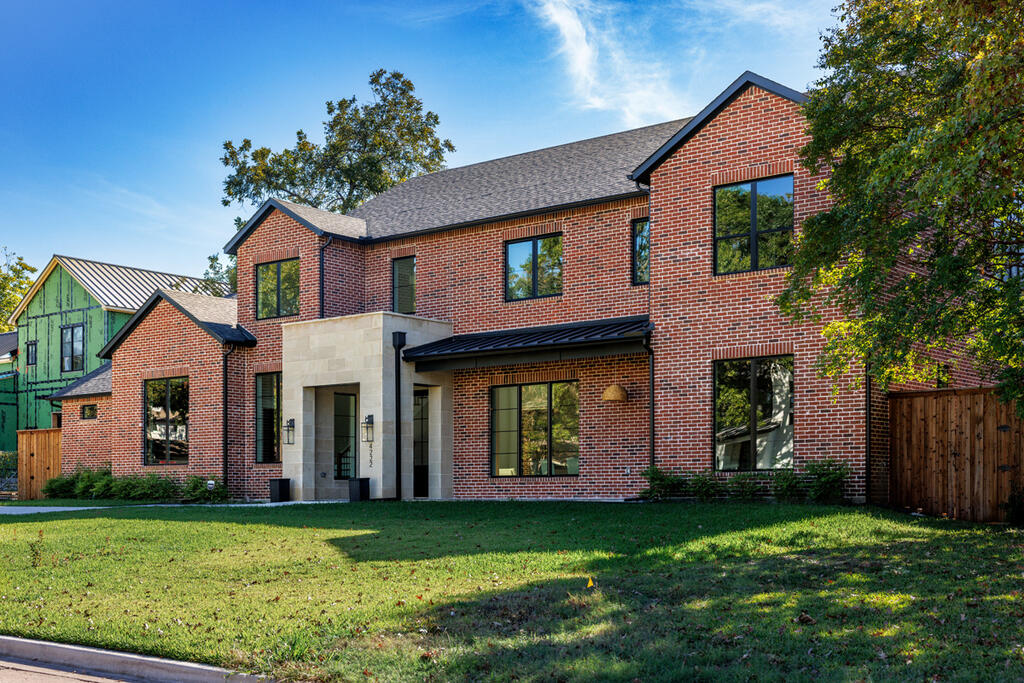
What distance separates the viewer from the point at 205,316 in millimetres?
25641

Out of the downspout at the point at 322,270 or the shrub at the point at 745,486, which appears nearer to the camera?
the shrub at the point at 745,486

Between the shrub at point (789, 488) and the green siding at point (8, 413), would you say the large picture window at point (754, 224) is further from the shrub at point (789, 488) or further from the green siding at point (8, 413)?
the green siding at point (8, 413)

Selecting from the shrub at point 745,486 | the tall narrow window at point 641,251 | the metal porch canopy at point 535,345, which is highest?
the tall narrow window at point 641,251

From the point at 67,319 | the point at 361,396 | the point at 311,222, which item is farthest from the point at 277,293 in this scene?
the point at 67,319

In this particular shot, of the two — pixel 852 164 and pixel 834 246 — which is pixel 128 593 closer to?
pixel 834 246

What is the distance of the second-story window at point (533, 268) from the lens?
21.3 meters

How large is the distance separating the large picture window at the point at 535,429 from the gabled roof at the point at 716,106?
4860mm

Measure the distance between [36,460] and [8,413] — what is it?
1425cm

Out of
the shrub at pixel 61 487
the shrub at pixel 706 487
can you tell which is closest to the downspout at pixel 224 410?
the shrub at pixel 61 487

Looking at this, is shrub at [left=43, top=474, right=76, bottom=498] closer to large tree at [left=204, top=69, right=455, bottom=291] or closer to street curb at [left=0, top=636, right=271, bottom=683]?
large tree at [left=204, top=69, right=455, bottom=291]

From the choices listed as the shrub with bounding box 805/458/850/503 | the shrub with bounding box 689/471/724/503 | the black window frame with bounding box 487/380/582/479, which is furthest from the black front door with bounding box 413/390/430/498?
the shrub with bounding box 805/458/850/503

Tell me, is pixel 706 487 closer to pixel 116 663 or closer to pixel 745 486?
pixel 745 486

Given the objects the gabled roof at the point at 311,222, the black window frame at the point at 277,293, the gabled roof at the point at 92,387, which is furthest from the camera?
the gabled roof at the point at 92,387

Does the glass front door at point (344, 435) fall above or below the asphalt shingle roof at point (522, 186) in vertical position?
below
